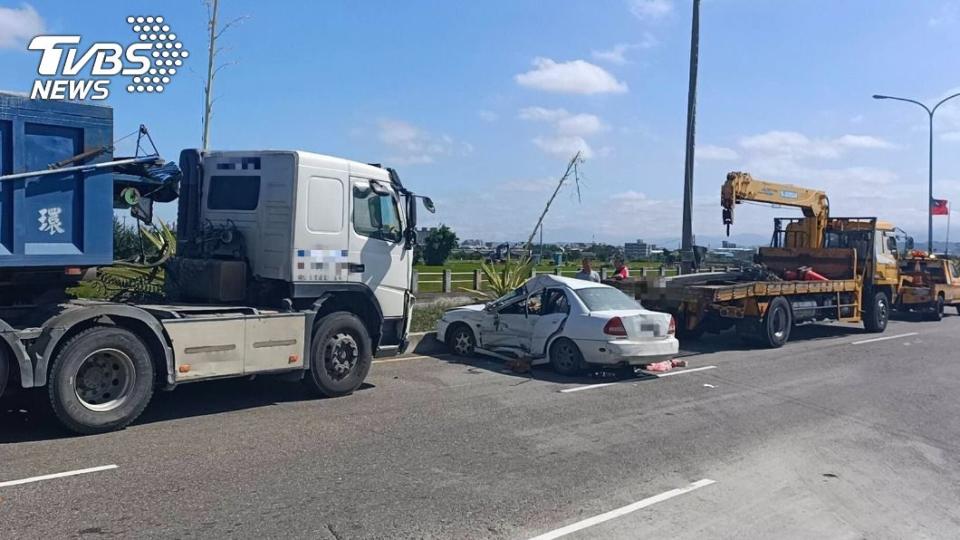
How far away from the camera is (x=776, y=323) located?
1688 cm

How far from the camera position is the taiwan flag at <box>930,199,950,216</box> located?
40469 mm

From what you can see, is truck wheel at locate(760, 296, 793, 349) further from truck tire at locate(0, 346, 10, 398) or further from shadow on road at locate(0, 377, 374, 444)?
truck tire at locate(0, 346, 10, 398)

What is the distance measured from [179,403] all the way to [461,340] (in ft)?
18.0

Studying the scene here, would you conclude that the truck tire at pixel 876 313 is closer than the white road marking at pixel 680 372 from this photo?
No

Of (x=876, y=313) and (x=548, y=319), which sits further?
(x=876, y=313)

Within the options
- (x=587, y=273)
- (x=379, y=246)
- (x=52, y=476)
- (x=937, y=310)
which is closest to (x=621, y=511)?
(x=52, y=476)

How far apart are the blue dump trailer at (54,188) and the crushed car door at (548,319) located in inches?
254

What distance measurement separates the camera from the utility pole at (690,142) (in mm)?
20359

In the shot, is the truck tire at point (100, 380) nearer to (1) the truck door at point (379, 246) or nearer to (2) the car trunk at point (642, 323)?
(1) the truck door at point (379, 246)

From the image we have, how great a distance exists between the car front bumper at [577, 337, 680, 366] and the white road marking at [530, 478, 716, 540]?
4721mm

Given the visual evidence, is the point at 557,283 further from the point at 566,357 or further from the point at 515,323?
the point at 566,357

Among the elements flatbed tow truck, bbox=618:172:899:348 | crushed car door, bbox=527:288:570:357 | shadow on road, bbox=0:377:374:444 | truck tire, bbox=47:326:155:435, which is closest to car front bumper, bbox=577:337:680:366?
crushed car door, bbox=527:288:570:357

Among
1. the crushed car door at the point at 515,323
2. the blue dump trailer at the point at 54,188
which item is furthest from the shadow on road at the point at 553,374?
the blue dump trailer at the point at 54,188

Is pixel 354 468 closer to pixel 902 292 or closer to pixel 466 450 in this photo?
Result: pixel 466 450
